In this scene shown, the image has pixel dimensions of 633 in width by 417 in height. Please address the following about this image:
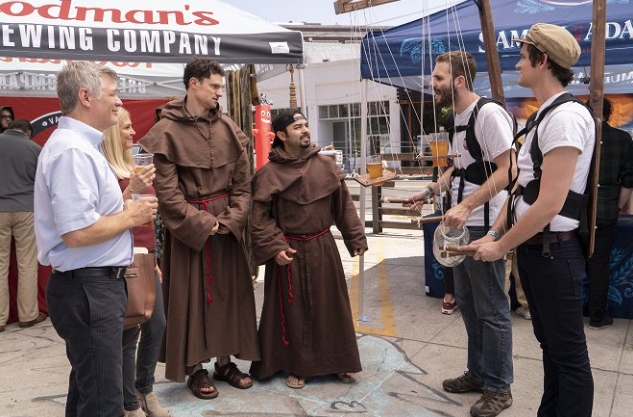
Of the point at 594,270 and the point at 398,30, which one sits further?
the point at 398,30

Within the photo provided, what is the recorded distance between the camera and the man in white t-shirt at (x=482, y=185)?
10.0 ft

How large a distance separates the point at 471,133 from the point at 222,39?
2.68 meters

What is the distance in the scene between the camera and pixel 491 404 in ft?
10.4

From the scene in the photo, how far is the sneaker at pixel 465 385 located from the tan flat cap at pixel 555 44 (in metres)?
1.93

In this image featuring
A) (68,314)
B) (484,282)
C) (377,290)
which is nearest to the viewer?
(68,314)

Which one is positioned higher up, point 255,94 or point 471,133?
point 255,94

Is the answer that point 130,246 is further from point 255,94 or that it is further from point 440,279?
point 255,94

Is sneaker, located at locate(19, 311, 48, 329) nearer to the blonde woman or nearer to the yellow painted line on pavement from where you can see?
the blonde woman

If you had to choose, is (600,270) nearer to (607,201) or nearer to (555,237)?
(607,201)

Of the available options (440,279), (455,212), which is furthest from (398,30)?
(455,212)

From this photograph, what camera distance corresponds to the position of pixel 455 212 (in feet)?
9.53

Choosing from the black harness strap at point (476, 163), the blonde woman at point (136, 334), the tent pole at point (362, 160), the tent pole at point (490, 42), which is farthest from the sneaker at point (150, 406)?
the tent pole at point (490, 42)

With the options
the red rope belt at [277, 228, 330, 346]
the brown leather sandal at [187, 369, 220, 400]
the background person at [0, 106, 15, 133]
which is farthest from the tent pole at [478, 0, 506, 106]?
the background person at [0, 106, 15, 133]

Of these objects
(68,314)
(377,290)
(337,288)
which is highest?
(68,314)
